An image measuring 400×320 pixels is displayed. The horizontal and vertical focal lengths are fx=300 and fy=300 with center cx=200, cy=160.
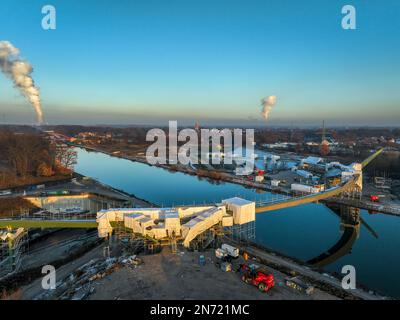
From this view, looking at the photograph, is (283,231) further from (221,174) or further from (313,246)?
(221,174)

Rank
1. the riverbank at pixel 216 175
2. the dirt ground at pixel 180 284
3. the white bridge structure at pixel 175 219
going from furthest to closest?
1. the riverbank at pixel 216 175
2. the white bridge structure at pixel 175 219
3. the dirt ground at pixel 180 284

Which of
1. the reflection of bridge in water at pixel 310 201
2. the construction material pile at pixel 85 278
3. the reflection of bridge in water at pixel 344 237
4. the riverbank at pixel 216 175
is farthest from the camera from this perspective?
the riverbank at pixel 216 175

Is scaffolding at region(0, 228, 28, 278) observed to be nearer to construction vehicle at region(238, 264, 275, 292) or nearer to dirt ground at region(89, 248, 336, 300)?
dirt ground at region(89, 248, 336, 300)

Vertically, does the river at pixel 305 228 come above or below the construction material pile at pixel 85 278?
below

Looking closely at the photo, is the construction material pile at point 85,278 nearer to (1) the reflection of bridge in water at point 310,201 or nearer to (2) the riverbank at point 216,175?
(1) the reflection of bridge in water at point 310,201

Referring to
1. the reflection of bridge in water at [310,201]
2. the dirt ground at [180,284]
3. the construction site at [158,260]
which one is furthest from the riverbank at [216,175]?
the dirt ground at [180,284]

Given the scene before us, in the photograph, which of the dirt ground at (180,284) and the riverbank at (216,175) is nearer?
the dirt ground at (180,284)
